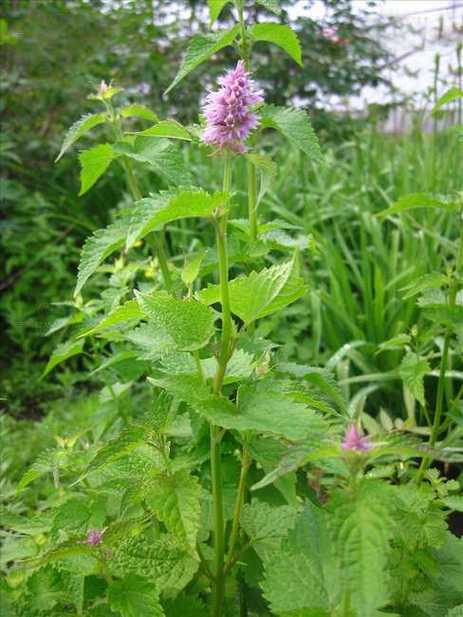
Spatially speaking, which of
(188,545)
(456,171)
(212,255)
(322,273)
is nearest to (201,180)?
(322,273)

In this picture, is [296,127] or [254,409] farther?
[296,127]

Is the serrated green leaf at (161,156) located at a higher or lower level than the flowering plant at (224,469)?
higher

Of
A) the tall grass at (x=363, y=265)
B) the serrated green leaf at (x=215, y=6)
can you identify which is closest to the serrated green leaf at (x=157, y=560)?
the serrated green leaf at (x=215, y=6)

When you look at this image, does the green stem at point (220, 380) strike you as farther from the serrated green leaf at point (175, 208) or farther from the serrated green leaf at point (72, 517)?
the serrated green leaf at point (72, 517)

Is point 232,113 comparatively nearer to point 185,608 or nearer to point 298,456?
point 298,456

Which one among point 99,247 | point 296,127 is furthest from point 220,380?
point 296,127

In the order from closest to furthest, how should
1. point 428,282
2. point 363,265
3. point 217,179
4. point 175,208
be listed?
point 175,208 < point 428,282 < point 363,265 < point 217,179

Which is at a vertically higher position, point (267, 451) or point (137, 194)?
point (137, 194)

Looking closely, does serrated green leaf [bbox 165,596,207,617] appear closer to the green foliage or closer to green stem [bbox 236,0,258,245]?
green stem [bbox 236,0,258,245]
